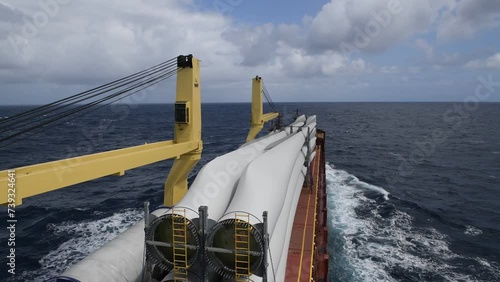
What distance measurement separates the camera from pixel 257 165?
10969mm

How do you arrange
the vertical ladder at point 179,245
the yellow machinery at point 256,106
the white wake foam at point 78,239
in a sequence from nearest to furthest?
the vertical ladder at point 179,245, the white wake foam at point 78,239, the yellow machinery at point 256,106

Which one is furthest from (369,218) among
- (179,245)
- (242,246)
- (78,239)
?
(179,245)

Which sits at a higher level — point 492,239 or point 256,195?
point 256,195

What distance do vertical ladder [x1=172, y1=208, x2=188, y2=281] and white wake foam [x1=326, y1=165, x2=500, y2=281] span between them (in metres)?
15.4

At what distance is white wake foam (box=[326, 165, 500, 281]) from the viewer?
2106cm

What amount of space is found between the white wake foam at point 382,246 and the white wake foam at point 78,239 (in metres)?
17.1

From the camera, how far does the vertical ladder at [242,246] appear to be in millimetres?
7664

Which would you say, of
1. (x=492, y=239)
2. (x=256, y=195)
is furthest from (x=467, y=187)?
(x=256, y=195)

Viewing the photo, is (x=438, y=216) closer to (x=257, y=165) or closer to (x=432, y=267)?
(x=432, y=267)

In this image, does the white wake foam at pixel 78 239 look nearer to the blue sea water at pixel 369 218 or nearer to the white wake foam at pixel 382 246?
the blue sea water at pixel 369 218

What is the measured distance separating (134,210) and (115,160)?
18088 millimetres

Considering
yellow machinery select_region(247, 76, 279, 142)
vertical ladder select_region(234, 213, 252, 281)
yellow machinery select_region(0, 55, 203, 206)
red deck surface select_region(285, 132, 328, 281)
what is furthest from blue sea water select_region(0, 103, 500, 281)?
vertical ladder select_region(234, 213, 252, 281)

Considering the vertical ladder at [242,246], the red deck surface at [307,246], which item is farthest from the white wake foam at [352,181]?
the vertical ladder at [242,246]

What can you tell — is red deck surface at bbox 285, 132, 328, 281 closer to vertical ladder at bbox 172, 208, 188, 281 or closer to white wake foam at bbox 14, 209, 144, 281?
vertical ladder at bbox 172, 208, 188, 281
